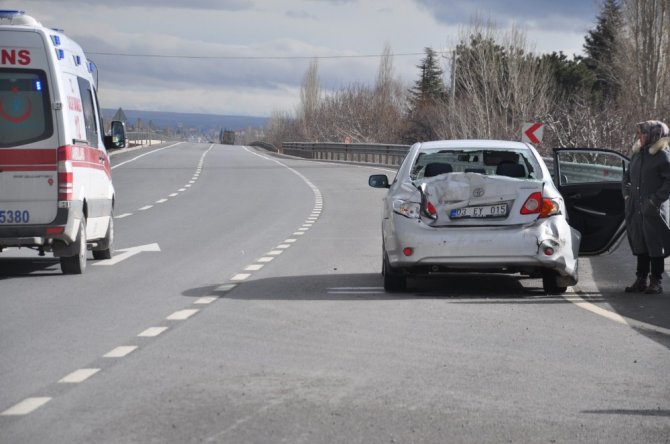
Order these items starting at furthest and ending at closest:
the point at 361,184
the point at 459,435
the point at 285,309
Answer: the point at 361,184
the point at 285,309
the point at 459,435

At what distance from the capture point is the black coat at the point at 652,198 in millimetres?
13266

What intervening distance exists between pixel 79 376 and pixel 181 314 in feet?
10.7

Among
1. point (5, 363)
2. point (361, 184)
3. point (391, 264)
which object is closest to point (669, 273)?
point (391, 264)

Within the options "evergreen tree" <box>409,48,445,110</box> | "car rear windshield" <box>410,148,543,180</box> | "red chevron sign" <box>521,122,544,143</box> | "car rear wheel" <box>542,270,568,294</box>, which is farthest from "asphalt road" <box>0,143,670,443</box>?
"evergreen tree" <box>409,48,445,110</box>

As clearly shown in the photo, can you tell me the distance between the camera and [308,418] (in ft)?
22.6

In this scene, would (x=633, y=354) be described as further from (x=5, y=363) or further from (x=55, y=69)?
(x=55, y=69)

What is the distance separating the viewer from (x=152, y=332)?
406 inches

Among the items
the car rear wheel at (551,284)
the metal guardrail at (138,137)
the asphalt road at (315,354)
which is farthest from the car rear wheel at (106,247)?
the metal guardrail at (138,137)

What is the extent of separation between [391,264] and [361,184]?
28968 millimetres

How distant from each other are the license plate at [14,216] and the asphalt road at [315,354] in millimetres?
614

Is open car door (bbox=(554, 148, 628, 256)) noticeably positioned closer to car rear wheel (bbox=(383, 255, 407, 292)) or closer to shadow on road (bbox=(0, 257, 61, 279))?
car rear wheel (bbox=(383, 255, 407, 292))

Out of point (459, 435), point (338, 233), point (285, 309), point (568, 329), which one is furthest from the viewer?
point (338, 233)

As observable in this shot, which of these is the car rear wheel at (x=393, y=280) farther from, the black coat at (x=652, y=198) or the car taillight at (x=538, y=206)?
the black coat at (x=652, y=198)

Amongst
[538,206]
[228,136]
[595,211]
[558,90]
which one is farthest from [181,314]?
[228,136]
